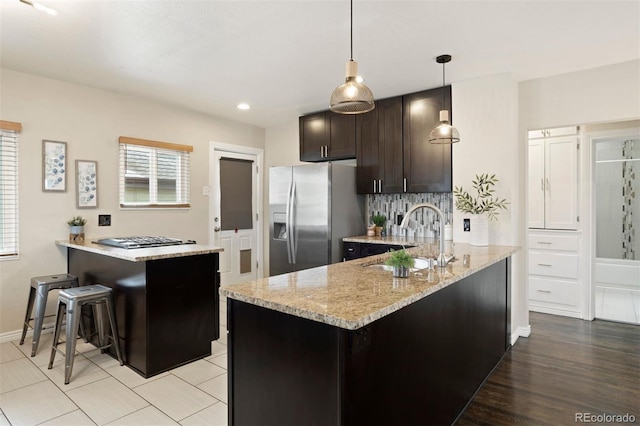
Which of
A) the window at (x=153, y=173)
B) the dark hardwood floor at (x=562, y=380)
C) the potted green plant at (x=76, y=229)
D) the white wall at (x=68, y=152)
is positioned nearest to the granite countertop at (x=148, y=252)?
the potted green plant at (x=76, y=229)

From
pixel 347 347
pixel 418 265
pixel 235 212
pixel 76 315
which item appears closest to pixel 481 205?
pixel 418 265

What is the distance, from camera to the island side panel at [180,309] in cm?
264

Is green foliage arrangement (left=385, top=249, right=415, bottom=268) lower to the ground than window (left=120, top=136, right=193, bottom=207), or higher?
lower

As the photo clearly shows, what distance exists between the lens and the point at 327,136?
15.5 ft

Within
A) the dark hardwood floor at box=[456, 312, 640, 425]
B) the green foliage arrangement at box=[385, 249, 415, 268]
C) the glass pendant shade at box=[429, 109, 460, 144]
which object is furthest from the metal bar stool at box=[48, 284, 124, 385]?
the glass pendant shade at box=[429, 109, 460, 144]

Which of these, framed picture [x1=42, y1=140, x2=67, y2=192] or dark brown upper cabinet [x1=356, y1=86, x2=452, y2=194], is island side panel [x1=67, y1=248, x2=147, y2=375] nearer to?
framed picture [x1=42, y1=140, x2=67, y2=192]

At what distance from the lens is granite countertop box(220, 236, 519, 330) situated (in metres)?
1.22

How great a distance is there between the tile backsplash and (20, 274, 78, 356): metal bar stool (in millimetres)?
3290

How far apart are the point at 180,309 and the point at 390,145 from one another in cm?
277

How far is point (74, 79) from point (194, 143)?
146 centimetres

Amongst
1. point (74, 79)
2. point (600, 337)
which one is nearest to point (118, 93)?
point (74, 79)

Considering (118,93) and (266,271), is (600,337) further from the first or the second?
Result: (118,93)

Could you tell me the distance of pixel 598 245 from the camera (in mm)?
5504

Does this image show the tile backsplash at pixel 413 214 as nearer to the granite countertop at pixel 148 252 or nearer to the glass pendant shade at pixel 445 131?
the glass pendant shade at pixel 445 131
